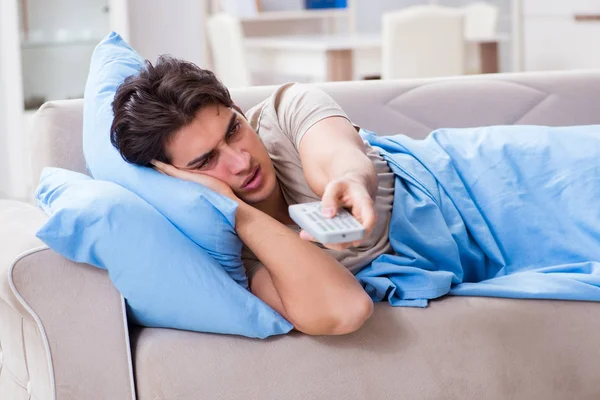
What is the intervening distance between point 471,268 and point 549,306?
0.22 m

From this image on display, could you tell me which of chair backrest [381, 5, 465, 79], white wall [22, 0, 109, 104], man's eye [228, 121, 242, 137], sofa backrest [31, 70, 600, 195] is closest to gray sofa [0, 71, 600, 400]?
man's eye [228, 121, 242, 137]

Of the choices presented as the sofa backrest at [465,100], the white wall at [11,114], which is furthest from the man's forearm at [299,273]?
the white wall at [11,114]

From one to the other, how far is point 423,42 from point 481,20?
4.83ft

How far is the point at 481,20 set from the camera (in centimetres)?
507

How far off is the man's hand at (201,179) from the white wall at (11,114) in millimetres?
2655

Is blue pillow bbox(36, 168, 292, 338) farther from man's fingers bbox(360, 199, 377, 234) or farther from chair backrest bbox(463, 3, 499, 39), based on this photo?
chair backrest bbox(463, 3, 499, 39)

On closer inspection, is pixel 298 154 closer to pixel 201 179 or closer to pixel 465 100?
pixel 201 179

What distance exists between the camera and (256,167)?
1545 mm

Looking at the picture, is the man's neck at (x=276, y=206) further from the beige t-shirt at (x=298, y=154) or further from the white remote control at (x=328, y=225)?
the white remote control at (x=328, y=225)

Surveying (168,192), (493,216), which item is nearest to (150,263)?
(168,192)

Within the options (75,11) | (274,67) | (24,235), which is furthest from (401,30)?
(24,235)

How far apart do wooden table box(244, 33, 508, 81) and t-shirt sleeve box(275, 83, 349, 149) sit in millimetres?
2180

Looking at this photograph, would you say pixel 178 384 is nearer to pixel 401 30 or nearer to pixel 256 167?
pixel 256 167

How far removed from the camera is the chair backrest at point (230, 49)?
4262 mm
